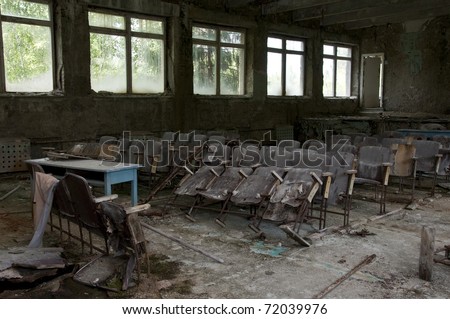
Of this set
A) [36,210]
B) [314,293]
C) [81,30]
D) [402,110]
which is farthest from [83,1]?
[402,110]

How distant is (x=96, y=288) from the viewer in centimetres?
327

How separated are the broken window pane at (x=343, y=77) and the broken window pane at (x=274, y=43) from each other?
2737mm

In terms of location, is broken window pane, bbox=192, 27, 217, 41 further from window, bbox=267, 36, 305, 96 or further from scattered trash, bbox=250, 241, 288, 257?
scattered trash, bbox=250, 241, 288, 257

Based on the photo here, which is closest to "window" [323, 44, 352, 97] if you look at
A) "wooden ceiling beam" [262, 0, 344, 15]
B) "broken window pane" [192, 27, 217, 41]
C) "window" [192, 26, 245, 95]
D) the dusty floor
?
"wooden ceiling beam" [262, 0, 344, 15]

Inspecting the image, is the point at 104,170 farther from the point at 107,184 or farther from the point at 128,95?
the point at 128,95

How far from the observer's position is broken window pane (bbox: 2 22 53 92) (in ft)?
26.4

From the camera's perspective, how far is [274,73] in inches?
499

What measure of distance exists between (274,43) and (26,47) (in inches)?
269

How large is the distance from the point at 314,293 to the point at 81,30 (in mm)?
7475

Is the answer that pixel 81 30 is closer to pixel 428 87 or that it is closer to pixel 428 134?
pixel 428 134

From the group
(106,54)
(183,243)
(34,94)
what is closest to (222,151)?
(183,243)

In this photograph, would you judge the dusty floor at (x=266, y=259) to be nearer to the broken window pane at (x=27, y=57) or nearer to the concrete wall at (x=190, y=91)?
the concrete wall at (x=190, y=91)

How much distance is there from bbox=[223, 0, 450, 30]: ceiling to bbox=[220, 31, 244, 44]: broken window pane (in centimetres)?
64

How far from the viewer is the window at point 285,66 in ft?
41.2
